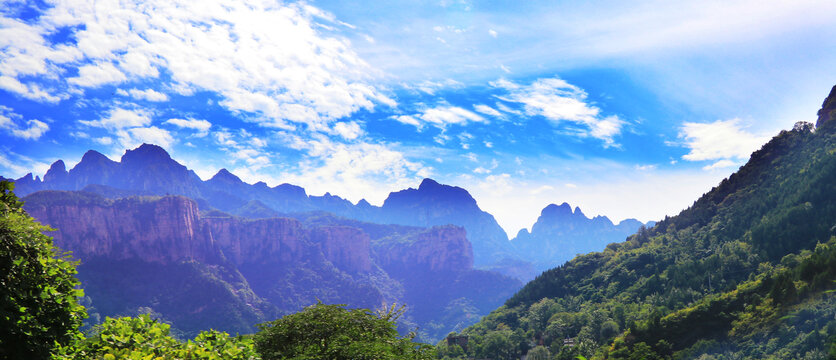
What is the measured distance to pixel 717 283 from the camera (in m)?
Answer: 81.4

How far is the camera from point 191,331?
521 feet

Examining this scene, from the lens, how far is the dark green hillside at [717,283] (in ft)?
181

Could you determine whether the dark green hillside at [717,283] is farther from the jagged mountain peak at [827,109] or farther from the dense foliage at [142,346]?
the dense foliage at [142,346]

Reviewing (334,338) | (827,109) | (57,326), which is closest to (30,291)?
(57,326)

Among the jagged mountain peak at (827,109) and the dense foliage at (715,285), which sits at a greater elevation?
the jagged mountain peak at (827,109)

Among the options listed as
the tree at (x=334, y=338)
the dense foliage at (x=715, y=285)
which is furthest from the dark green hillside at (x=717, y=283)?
the tree at (x=334, y=338)

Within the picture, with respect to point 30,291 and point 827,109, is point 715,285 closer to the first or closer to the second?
point 827,109

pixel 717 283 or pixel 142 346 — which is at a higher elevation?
pixel 142 346

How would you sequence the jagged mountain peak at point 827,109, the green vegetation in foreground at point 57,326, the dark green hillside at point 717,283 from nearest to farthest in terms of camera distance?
the green vegetation in foreground at point 57,326
the dark green hillside at point 717,283
the jagged mountain peak at point 827,109

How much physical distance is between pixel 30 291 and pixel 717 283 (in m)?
96.3

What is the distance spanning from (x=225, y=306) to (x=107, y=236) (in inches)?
2697

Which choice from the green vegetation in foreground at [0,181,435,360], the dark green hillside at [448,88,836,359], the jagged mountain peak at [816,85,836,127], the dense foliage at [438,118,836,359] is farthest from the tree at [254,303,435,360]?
the jagged mountain peak at [816,85,836,127]

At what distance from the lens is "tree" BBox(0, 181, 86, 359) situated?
8.39m

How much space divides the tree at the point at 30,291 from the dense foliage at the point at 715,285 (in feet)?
178
